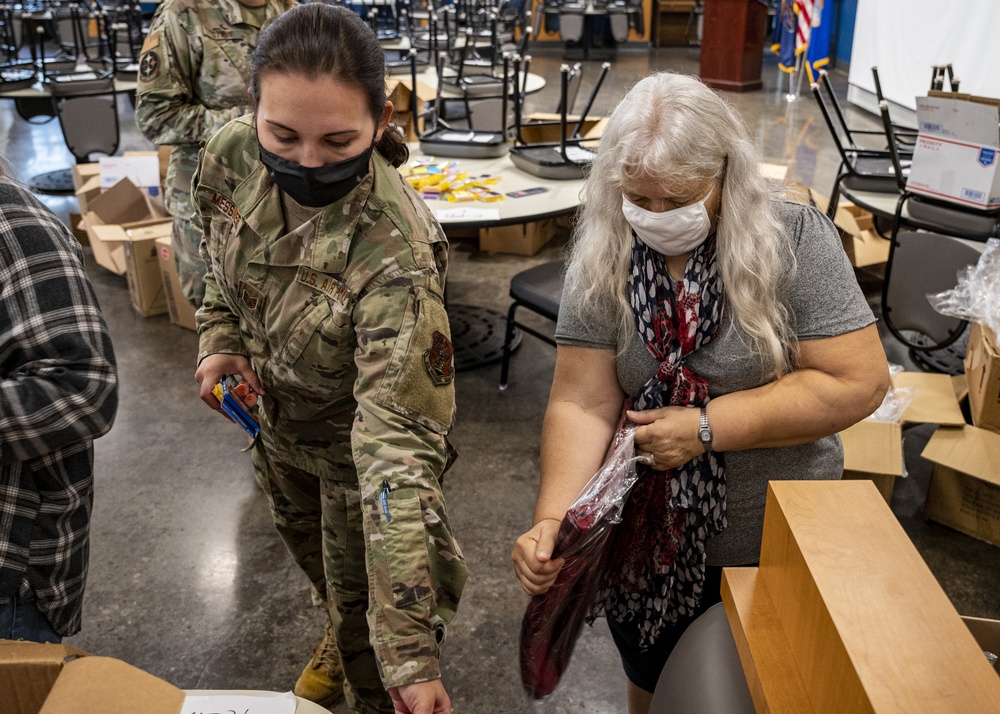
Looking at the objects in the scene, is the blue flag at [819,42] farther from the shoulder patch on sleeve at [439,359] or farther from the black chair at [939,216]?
the shoulder patch on sleeve at [439,359]

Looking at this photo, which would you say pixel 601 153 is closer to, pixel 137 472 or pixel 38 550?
pixel 38 550

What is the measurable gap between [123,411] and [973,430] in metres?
3.19

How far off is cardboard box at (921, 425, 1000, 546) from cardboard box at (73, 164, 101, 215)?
453 cm

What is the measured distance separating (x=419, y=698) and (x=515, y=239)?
4.46 metres

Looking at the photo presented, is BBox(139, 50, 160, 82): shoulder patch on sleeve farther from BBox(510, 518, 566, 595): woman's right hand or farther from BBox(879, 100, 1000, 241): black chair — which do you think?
BBox(879, 100, 1000, 241): black chair

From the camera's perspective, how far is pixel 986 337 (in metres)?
2.81

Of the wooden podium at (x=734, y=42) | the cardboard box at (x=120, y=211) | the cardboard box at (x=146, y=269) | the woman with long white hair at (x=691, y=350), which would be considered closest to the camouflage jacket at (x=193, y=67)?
the cardboard box at (x=146, y=269)

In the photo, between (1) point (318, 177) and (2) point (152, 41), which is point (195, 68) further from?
(1) point (318, 177)

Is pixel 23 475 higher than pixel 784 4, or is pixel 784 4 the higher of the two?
pixel 784 4

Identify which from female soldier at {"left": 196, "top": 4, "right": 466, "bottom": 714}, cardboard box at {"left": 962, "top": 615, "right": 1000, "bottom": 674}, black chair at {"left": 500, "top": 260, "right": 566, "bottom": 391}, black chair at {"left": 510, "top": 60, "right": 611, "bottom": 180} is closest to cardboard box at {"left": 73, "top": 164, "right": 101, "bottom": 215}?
black chair at {"left": 510, "top": 60, "right": 611, "bottom": 180}

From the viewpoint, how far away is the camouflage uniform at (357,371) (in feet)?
3.78

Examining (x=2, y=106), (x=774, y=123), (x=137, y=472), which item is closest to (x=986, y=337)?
(x=137, y=472)

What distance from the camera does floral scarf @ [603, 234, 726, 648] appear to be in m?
1.46

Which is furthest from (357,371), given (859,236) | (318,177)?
(859,236)
